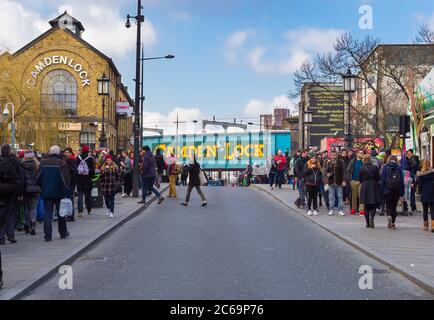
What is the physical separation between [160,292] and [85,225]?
826 centimetres

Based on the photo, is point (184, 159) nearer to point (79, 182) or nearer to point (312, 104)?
point (312, 104)

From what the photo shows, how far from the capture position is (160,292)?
8406 millimetres

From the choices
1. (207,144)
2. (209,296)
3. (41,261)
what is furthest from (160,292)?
(207,144)

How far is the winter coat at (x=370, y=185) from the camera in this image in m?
16.0

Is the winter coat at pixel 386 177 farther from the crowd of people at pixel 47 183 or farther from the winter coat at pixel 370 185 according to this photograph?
the crowd of people at pixel 47 183

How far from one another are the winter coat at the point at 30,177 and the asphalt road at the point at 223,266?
6.32 feet

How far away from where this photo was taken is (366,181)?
646 inches

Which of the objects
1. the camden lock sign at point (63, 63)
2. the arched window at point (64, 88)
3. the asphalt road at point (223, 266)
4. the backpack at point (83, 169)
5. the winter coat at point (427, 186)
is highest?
the camden lock sign at point (63, 63)

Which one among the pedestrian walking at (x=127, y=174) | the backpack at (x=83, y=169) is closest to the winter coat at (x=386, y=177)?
the backpack at (x=83, y=169)

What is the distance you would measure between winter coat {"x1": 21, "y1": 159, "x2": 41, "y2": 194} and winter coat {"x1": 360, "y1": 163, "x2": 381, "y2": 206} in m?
7.44

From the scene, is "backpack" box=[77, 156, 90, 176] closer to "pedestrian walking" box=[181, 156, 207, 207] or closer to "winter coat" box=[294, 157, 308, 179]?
"pedestrian walking" box=[181, 156, 207, 207]

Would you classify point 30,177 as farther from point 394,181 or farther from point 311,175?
point 394,181

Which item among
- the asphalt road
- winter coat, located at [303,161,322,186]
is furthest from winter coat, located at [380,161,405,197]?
winter coat, located at [303,161,322,186]

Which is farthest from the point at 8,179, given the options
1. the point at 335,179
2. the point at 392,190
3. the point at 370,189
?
the point at 335,179
